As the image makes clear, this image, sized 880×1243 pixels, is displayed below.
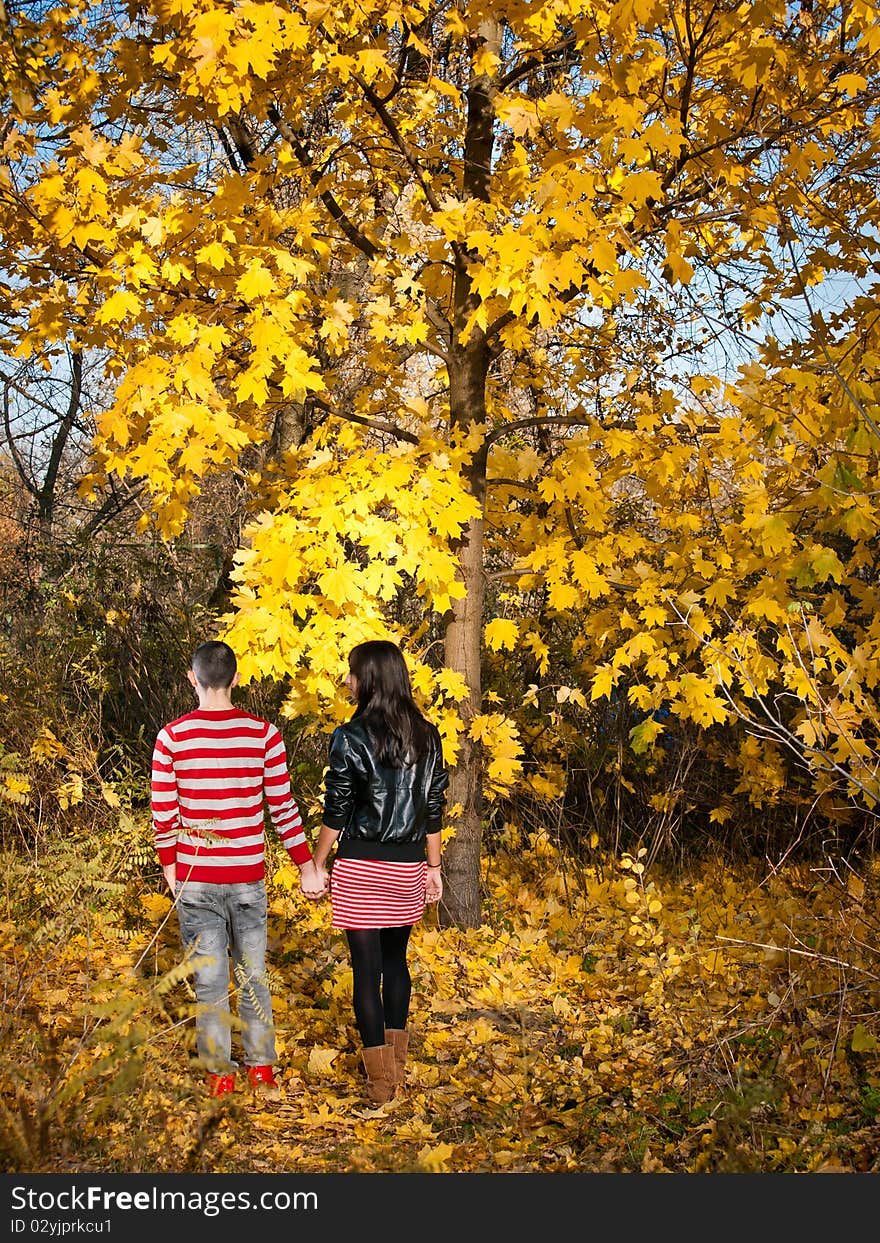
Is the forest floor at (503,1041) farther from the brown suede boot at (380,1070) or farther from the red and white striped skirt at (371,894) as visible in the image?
the red and white striped skirt at (371,894)

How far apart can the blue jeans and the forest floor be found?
0.48 ft

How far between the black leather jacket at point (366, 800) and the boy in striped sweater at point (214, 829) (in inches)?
10.1

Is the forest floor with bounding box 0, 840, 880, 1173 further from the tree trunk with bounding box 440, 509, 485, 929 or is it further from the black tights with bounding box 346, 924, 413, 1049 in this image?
the black tights with bounding box 346, 924, 413, 1049

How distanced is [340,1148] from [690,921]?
2.85m

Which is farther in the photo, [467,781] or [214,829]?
[467,781]

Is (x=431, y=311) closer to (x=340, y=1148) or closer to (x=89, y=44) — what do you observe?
(x=89, y=44)

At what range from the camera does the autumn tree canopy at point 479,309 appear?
14.4 feet

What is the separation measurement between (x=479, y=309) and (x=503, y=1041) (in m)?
3.20

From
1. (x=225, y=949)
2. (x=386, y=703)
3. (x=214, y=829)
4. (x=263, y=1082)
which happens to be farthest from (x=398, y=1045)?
(x=386, y=703)

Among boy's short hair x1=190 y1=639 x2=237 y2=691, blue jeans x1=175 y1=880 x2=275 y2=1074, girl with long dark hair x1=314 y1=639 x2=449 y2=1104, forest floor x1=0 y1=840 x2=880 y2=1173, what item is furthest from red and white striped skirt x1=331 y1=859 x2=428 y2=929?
boy's short hair x1=190 y1=639 x2=237 y2=691

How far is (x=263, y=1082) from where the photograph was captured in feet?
14.2

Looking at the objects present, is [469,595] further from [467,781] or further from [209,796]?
[209,796]

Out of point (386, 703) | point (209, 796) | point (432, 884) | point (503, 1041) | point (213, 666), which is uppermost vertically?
point (213, 666)

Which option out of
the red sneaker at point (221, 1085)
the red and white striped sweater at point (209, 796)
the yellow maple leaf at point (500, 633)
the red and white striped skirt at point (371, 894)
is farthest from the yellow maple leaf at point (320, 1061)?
the yellow maple leaf at point (500, 633)
